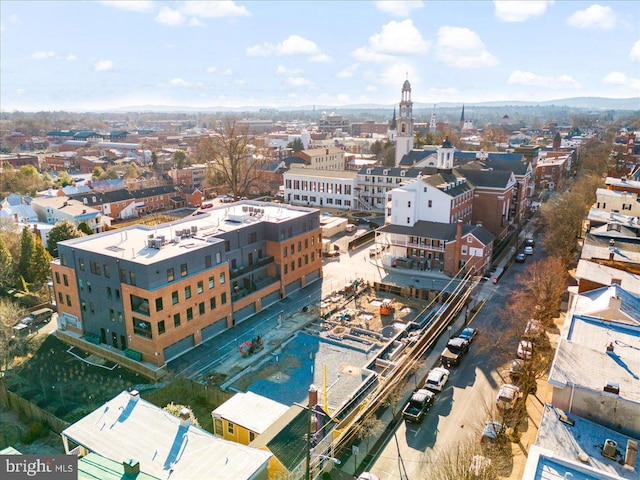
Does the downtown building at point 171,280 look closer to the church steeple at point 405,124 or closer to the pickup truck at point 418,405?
the pickup truck at point 418,405

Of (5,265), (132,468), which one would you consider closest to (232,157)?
(5,265)

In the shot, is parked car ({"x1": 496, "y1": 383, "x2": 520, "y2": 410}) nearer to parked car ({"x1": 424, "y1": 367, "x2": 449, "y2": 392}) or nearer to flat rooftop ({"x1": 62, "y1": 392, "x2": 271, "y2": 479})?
parked car ({"x1": 424, "y1": 367, "x2": 449, "y2": 392})

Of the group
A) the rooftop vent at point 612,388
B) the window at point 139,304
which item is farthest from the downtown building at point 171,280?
the rooftop vent at point 612,388

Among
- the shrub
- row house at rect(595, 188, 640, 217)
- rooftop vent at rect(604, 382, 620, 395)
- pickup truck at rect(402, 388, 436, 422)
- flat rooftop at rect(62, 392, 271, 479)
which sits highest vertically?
row house at rect(595, 188, 640, 217)

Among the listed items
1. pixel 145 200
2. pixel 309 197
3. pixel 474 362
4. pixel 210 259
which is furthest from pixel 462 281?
pixel 145 200

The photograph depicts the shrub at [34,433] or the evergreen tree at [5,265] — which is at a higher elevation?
the evergreen tree at [5,265]

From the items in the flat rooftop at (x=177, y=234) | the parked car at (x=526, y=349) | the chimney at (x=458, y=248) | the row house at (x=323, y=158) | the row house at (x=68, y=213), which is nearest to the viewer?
the parked car at (x=526, y=349)

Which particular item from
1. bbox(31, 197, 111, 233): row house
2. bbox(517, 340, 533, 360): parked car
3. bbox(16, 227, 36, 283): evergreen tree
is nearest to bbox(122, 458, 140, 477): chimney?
bbox(517, 340, 533, 360): parked car
